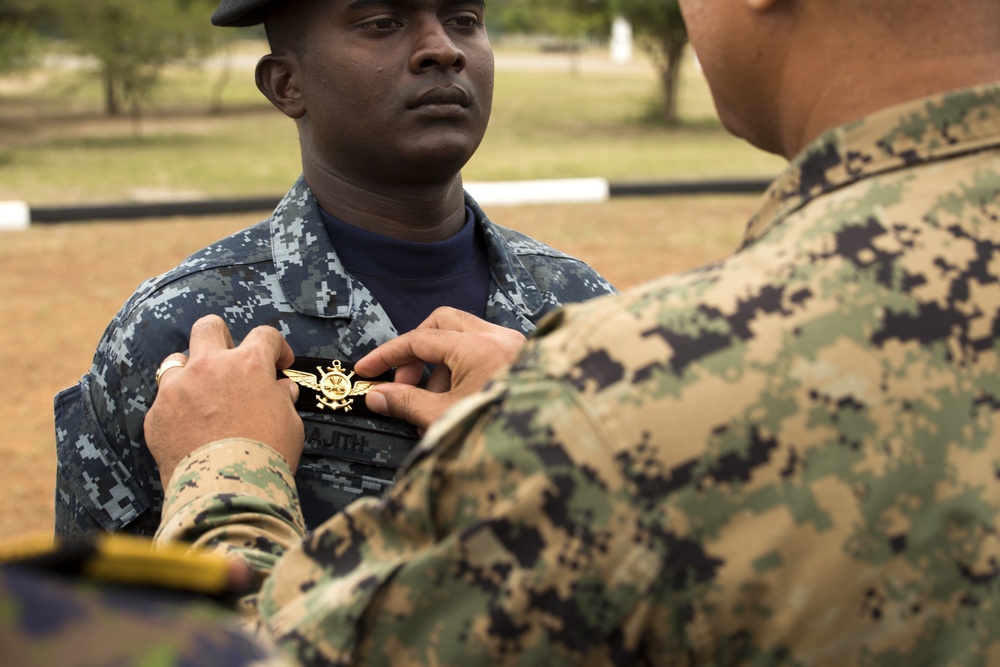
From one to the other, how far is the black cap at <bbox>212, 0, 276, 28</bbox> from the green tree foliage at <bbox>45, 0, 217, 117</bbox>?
17617 millimetres

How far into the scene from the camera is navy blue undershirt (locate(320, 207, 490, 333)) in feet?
8.18

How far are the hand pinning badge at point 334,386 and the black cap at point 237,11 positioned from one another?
783 millimetres

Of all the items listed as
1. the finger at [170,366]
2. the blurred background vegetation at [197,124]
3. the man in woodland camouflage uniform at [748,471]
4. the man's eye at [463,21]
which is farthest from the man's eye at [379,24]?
the blurred background vegetation at [197,124]

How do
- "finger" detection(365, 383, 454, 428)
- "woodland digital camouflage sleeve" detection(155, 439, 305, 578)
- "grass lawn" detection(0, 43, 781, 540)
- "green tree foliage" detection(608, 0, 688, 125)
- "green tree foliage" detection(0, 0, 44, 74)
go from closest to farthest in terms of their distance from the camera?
"woodland digital camouflage sleeve" detection(155, 439, 305, 578), "finger" detection(365, 383, 454, 428), "grass lawn" detection(0, 43, 781, 540), "green tree foliage" detection(0, 0, 44, 74), "green tree foliage" detection(608, 0, 688, 125)

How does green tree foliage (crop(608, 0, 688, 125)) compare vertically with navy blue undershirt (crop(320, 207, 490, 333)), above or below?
below

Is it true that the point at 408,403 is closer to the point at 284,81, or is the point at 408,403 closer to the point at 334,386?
the point at 334,386

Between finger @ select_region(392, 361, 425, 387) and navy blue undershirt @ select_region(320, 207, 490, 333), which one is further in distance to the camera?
navy blue undershirt @ select_region(320, 207, 490, 333)

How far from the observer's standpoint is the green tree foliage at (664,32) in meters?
20.7

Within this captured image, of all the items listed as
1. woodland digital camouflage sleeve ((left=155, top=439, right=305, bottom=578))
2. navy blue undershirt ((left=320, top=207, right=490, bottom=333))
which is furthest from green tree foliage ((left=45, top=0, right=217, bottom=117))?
woodland digital camouflage sleeve ((left=155, top=439, right=305, bottom=578))

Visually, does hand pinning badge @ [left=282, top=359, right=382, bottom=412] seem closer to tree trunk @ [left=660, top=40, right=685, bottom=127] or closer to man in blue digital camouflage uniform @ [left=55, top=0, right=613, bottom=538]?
man in blue digital camouflage uniform @ [left=55, top=0, right=613, bottom=538]

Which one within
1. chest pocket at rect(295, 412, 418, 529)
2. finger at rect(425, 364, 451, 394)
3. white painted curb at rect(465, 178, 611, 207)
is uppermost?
finger at rect(425, 364, 451, 394)

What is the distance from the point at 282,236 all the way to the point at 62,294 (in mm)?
7078

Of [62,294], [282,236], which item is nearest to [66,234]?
[62,294]

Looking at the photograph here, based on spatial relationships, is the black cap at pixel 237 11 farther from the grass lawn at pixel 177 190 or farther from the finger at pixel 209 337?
the grass lawn at pixel 177 190
